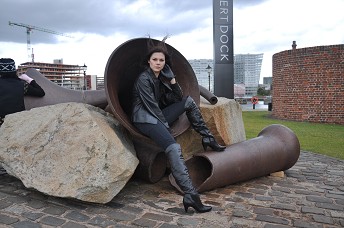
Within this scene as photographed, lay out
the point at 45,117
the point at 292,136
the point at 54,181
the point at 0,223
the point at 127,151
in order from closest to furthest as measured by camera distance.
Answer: the point at 0,223 → the point at 54,181 → the point at 127,151 → the point at 45,117 → the point at 292,136

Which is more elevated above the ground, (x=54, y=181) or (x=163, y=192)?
(x=54, y=181)

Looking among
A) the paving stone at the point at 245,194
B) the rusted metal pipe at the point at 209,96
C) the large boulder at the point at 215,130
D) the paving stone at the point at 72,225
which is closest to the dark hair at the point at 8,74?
the large boulder at the point at 215,130

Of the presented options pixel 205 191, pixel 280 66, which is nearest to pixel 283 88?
pixel 280 66

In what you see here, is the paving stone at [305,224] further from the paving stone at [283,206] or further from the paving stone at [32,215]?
the paving stone at [32,215]

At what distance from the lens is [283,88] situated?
569 inches

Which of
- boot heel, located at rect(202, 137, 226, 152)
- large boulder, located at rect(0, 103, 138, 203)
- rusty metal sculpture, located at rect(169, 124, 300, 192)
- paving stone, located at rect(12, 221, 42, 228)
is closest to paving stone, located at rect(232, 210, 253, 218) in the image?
rusty metal sculpture, located at rect(169, 124, 300, 192)

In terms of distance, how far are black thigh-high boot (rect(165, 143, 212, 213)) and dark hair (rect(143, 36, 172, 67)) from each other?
3.48 feet

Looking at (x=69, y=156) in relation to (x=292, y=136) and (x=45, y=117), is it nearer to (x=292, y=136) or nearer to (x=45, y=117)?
(x=45, y=117)

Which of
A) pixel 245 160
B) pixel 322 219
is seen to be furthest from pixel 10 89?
pixel 322 219

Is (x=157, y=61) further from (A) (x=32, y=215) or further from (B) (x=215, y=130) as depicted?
(A) (x=32, y=215)

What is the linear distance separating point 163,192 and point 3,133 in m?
1.92

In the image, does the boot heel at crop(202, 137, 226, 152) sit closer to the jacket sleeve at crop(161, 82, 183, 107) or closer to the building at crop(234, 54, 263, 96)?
the jacket sleeve at crop(161, 82, 183, 107)

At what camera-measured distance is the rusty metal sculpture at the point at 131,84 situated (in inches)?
151

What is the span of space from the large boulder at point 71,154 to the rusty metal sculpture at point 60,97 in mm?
1087
